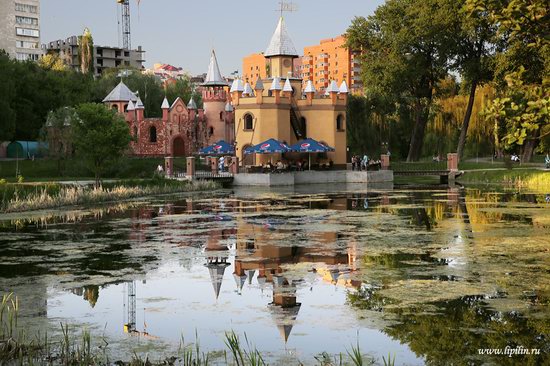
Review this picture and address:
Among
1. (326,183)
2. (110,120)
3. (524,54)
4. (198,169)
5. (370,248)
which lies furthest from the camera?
(198,169)

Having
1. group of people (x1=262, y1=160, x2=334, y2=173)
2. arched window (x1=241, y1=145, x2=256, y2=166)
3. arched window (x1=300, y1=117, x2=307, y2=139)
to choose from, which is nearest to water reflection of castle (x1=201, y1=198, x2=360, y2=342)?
group of people (x1=262, y1=160, x2=334, y2=173)

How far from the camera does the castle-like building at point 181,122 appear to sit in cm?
7150

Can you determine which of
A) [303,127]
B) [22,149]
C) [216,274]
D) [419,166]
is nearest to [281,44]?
[303,127]

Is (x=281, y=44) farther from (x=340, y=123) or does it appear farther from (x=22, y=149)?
(x=22, y=149)

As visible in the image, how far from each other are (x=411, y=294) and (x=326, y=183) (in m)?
46.8

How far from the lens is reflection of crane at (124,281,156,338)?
11.3 m

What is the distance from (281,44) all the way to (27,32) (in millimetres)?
76572

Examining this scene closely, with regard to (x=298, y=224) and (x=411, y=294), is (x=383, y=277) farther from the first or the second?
(x=298, y=224)

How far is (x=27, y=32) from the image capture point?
12900 centimetres

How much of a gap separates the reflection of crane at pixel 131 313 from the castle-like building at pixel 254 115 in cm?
4715

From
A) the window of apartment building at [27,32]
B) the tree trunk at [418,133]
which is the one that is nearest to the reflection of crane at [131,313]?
the tree trunk at [418,133]

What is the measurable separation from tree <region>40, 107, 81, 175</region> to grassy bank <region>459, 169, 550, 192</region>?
106 ft

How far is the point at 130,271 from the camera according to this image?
55.5 ft

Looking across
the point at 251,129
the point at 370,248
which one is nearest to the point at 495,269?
the point at 370,248
